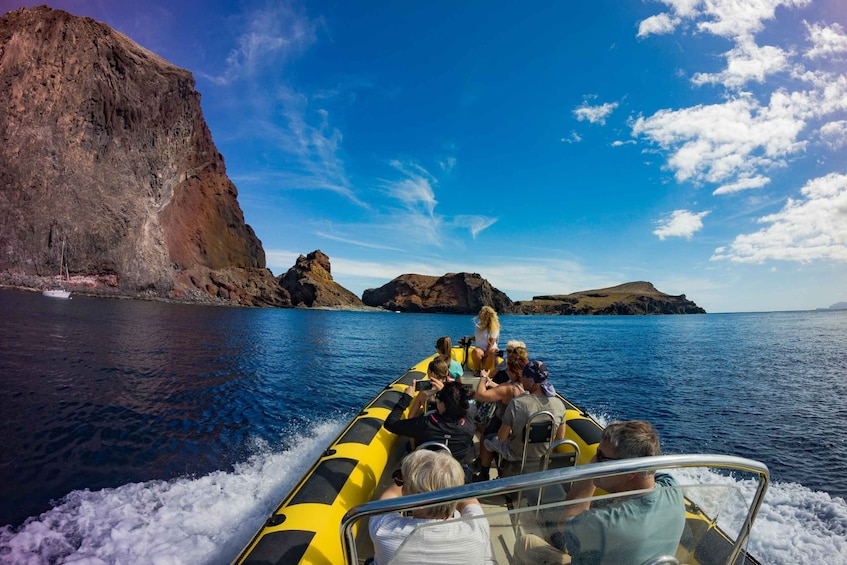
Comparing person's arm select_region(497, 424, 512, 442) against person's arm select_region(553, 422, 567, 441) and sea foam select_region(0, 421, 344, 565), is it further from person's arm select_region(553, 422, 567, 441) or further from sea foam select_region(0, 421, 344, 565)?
sea foam select_region(0, 421, 344, 565)

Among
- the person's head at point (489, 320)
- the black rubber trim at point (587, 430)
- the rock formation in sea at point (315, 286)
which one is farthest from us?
the rock formation in sea at point (315, 286)

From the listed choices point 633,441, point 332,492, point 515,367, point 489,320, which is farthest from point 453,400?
point 489,320

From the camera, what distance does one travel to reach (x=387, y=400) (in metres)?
6.89

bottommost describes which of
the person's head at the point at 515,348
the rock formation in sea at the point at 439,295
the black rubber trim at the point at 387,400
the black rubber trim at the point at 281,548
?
the black rubber trim at the point at 281,548

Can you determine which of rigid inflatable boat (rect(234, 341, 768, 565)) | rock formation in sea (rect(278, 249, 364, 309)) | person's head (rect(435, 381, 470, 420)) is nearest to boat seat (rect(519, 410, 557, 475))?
rigid inflatable boat (rect(234, 341, 768, 565))

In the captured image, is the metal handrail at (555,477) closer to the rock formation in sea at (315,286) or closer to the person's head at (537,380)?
the person's head at (537,380)

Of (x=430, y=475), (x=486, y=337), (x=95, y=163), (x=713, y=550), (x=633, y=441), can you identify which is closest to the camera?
(x=713, y=550)

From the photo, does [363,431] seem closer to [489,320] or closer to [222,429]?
[489,320]

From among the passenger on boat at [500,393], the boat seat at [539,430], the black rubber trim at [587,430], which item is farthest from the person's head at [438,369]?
the black rubber trim at [587,430]

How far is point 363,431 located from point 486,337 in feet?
13.2

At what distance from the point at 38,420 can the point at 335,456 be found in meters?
8.26

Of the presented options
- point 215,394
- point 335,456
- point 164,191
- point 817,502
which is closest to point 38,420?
point 215,394

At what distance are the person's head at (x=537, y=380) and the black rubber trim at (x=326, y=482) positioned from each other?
218 centimetres

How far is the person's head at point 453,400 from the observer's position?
4.00 meters
